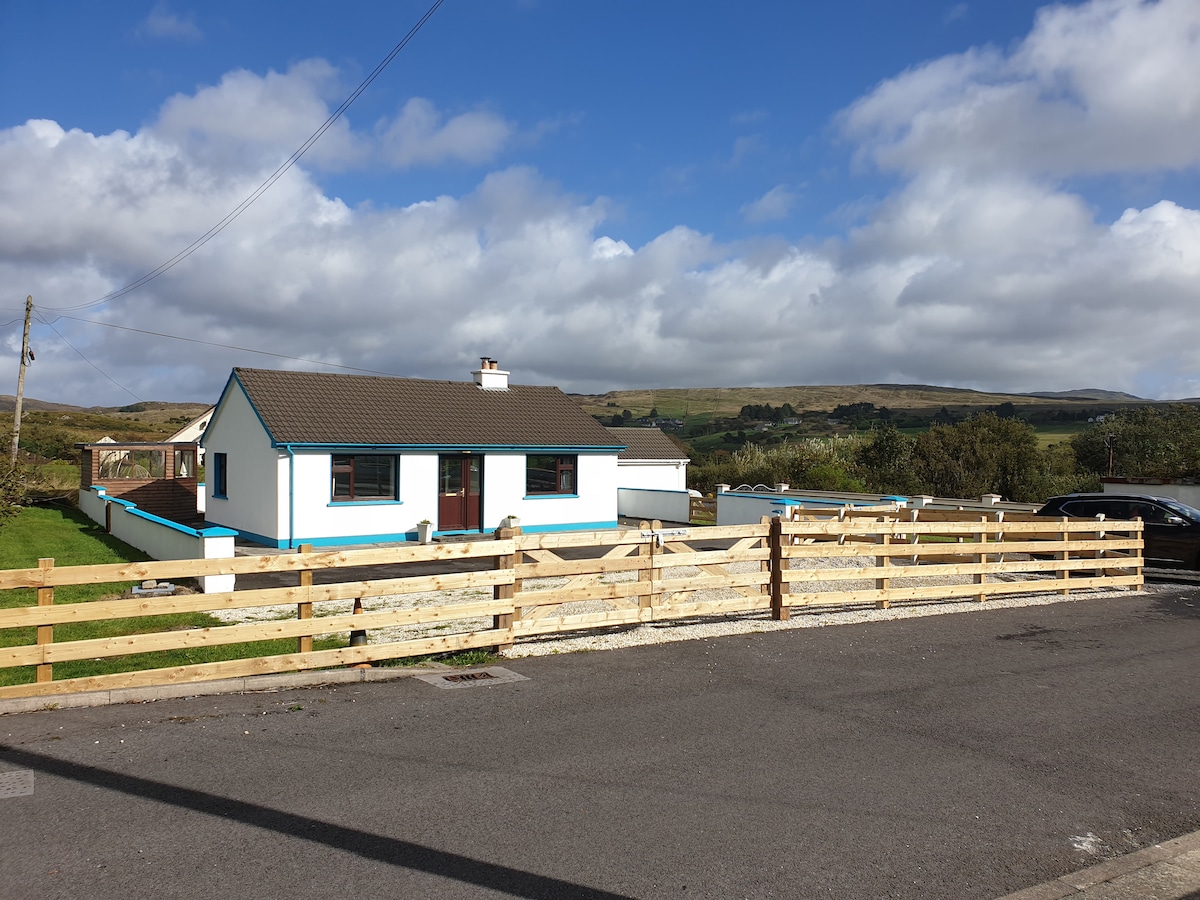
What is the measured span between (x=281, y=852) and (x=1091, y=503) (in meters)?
19.7

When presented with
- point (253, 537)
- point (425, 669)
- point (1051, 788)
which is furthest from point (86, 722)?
point (253, 537)

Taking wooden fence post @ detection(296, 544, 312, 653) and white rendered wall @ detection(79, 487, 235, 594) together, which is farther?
white rendered wall @ detection(79, 487, 235, 594)

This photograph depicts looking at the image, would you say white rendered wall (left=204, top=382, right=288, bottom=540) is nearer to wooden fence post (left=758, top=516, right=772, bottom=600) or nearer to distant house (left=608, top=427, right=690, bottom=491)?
wooden fence post (left=758, top=516, right=772, bottom=600)

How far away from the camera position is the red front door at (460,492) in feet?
86.8

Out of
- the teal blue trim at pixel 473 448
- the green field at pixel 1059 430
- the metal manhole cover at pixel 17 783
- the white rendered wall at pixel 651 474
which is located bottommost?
the metal manhole cover at pixel 17 783

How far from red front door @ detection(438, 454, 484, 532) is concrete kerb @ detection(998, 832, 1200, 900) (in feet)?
74.1

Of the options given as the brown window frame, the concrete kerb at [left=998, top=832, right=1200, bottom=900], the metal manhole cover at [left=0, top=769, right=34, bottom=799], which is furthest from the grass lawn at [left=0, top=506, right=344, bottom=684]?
the brown window frame

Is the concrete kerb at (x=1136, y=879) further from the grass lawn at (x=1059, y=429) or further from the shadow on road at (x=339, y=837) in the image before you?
the grass lawn at (x=1059, y=429)

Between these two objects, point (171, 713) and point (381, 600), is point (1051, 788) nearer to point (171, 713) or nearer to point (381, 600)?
Answer: point (171, 713)

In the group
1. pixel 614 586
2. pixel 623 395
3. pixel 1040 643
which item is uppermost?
pixel 623 395

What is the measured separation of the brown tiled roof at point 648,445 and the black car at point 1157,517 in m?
23.1

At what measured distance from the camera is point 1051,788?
5.96m

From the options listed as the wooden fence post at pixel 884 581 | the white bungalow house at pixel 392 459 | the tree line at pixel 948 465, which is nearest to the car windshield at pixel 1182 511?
the wooden fence post at pixel 884 581

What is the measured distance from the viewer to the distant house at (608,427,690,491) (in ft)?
134
